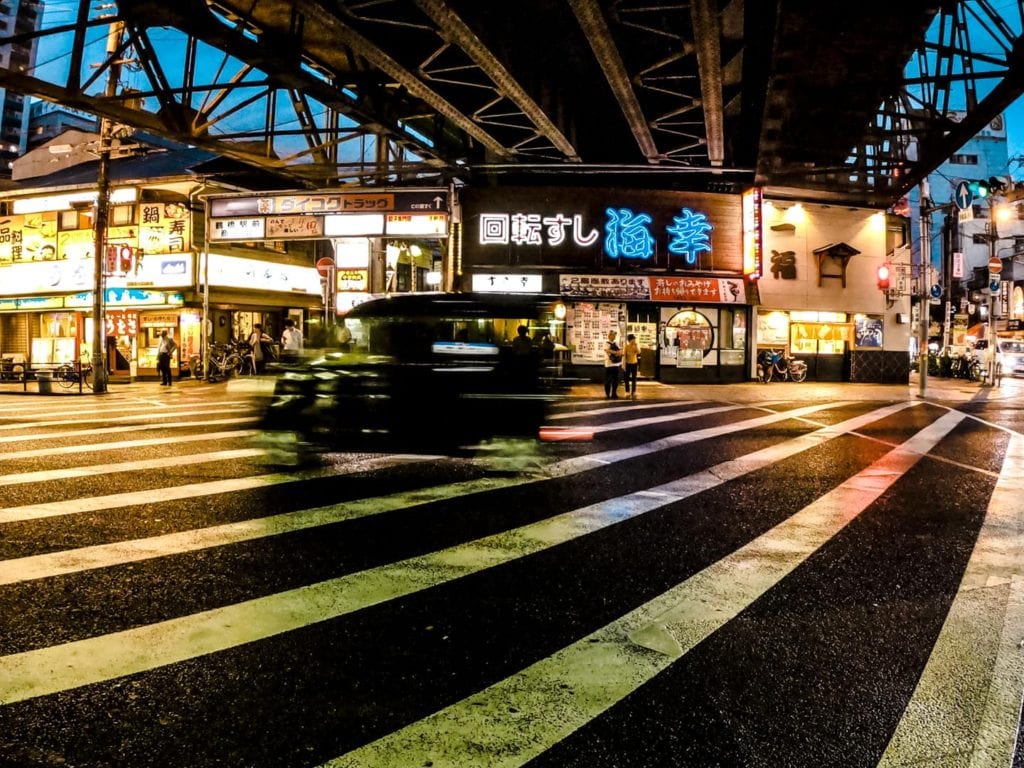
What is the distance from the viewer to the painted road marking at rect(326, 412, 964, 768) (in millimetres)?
2592

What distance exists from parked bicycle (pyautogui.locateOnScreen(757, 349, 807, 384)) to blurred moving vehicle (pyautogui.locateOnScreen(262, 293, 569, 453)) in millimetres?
20929

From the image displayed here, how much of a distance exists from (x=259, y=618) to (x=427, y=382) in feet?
16.2

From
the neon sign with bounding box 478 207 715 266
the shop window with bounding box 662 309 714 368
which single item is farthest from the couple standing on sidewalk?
the neon sign with bounding box 478 207 715 266

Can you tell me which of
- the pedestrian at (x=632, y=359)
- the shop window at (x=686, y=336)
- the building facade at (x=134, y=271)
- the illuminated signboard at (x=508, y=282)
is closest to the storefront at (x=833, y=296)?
the shop window at (x=686, y=336)

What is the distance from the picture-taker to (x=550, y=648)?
139 inches

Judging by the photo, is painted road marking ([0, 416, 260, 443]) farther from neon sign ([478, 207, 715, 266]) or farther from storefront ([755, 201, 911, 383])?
storefront ([755, 201, 911, 383])

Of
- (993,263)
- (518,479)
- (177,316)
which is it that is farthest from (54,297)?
(993,263)

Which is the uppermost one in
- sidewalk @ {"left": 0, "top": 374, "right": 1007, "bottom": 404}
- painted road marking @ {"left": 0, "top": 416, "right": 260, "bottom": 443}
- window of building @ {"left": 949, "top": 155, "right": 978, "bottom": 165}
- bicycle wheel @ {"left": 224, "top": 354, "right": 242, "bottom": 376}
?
A: window of building @ {"left": 949, "top": 155, "right": 978, "bottom": 165}

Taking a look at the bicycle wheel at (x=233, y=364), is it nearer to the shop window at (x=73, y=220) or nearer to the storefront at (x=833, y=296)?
the shop window at (x=73, y=220)

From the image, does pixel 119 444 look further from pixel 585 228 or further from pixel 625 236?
pixel 625 236

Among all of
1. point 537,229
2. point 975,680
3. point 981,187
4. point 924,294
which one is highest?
point 981,187

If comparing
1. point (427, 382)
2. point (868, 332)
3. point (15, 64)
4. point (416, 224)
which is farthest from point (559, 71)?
point (15, 64)

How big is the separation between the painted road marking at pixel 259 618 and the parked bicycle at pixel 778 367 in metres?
23.2

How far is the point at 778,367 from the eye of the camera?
90.7ft
